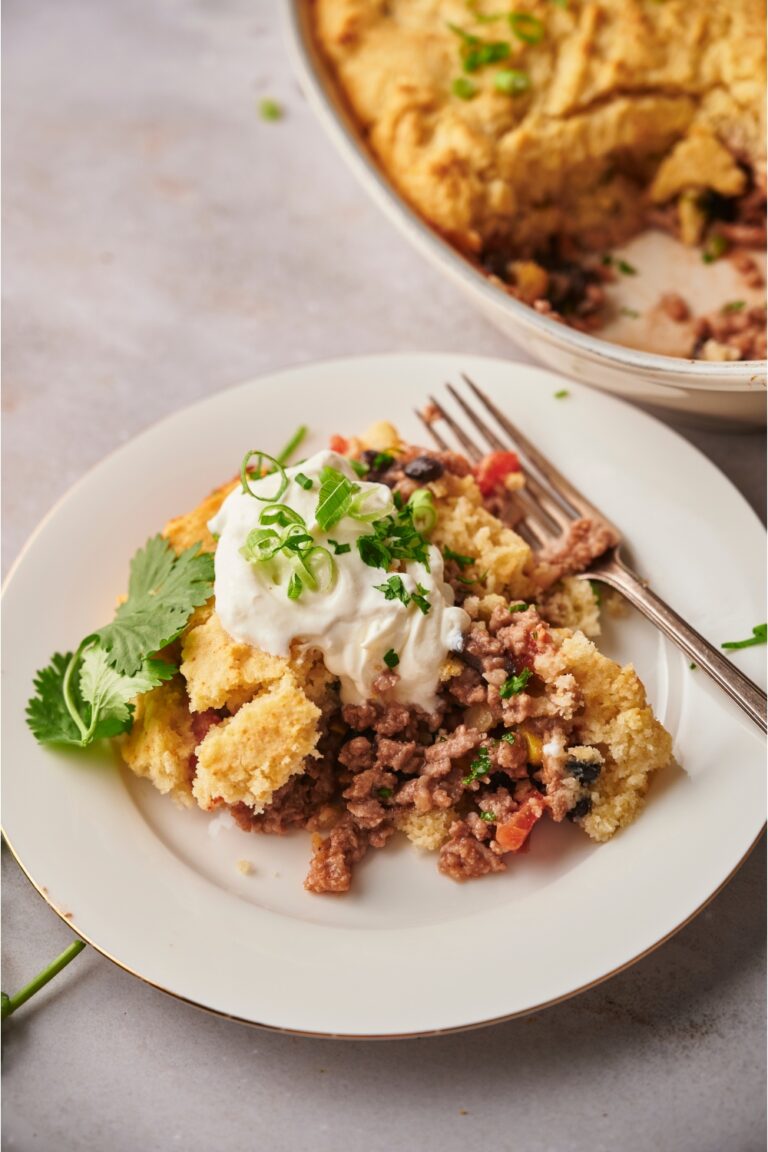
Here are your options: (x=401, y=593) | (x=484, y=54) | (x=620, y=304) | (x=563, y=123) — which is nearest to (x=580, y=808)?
(x=401, y=593)

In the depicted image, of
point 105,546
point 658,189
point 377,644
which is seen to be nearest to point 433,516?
point 377,644

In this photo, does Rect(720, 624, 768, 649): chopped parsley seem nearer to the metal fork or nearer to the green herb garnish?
the metal fork

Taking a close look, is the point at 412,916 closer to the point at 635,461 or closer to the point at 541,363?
the point at 635,461

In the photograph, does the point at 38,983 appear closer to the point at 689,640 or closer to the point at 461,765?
the point at 461,765

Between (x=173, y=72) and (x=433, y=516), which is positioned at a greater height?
(x=173, y=72)

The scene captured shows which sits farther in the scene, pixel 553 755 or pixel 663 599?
pixel 663 599
